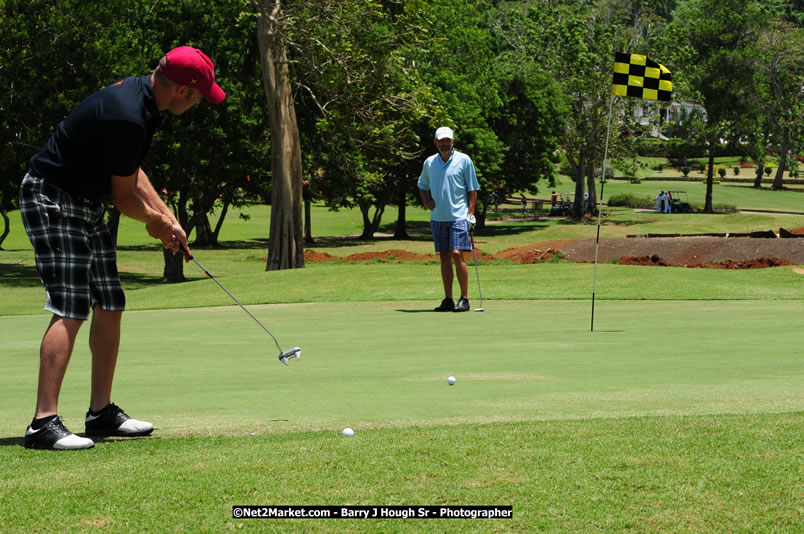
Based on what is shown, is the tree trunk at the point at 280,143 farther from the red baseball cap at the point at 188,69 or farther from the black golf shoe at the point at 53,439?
the black golf shoe at the point at 53,439

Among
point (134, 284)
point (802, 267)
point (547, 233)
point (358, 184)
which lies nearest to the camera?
point (802, 267)

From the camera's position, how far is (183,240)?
5.60m

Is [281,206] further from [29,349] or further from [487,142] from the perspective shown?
[487,142]

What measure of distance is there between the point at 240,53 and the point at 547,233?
1110 inches

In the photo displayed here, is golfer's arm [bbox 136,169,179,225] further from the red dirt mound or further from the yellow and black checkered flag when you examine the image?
the red dirt mound

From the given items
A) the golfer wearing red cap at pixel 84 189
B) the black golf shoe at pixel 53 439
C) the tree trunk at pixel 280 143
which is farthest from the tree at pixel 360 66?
the black golf shoe at pixel 53 439

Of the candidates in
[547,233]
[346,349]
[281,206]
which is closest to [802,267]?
→ [281,206]

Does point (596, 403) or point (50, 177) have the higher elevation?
point (50, 177)

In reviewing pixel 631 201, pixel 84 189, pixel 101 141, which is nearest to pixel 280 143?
pixel 84 189

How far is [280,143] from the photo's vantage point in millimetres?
27031

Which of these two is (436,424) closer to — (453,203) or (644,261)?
(453,203)

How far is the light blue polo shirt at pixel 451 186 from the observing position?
45.0ft

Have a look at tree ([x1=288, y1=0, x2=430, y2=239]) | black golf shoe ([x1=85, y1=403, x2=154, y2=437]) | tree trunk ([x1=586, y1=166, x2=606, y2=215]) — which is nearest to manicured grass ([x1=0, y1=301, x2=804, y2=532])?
black golf shoe ([x1=85, y1=403, x2=154, y2=437])

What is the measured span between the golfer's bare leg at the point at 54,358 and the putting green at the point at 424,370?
470 mm
